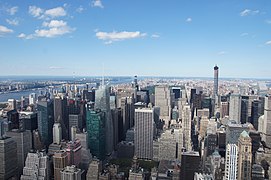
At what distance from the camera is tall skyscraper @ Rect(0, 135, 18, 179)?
7.04 meters

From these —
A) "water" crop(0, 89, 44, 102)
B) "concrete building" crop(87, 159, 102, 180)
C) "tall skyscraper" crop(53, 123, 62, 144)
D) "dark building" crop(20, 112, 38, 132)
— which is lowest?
"concrete building" crop(87, 159, 102, 180)

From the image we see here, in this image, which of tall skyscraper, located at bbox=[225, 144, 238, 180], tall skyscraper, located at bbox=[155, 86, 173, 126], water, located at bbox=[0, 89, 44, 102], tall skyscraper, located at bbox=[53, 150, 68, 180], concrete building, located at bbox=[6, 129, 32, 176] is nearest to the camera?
tall skyscraper, located at bbox=[225, 144, 238, 180]

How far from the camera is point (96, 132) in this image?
9.55 metres

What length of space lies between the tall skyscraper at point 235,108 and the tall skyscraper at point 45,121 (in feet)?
26.9

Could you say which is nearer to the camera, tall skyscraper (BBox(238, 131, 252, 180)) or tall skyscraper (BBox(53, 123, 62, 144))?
tall skyscraper (BBox(238, 131, 252, 180))

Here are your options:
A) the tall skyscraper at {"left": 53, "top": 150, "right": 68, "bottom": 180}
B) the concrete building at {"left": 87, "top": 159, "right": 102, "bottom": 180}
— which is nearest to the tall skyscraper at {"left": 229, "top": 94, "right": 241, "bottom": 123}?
the concrete building at {"left": 87, "top": 159, "right": 102, "bottom": 180}

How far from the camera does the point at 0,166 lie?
705 cm

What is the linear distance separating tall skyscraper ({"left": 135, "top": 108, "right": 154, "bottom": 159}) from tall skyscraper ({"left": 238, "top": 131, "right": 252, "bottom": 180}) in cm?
427

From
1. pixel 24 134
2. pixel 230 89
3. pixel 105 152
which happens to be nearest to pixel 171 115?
pixel 230 89

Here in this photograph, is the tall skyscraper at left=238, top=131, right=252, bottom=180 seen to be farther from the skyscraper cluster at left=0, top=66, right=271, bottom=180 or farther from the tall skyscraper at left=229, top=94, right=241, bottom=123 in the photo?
the tall skyscraper at left=229, top=94, right=241, bottom=123

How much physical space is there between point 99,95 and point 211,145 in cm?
487

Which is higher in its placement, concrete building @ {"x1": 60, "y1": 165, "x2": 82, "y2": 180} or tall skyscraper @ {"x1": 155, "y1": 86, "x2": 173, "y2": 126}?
tall skyscraper @ {"x1": 155, "y1": 86, "x2": 173, "y2": 126}

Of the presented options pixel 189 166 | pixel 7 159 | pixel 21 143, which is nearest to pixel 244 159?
pixel 189 166

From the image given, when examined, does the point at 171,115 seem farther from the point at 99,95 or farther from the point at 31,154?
the point at 31,154
